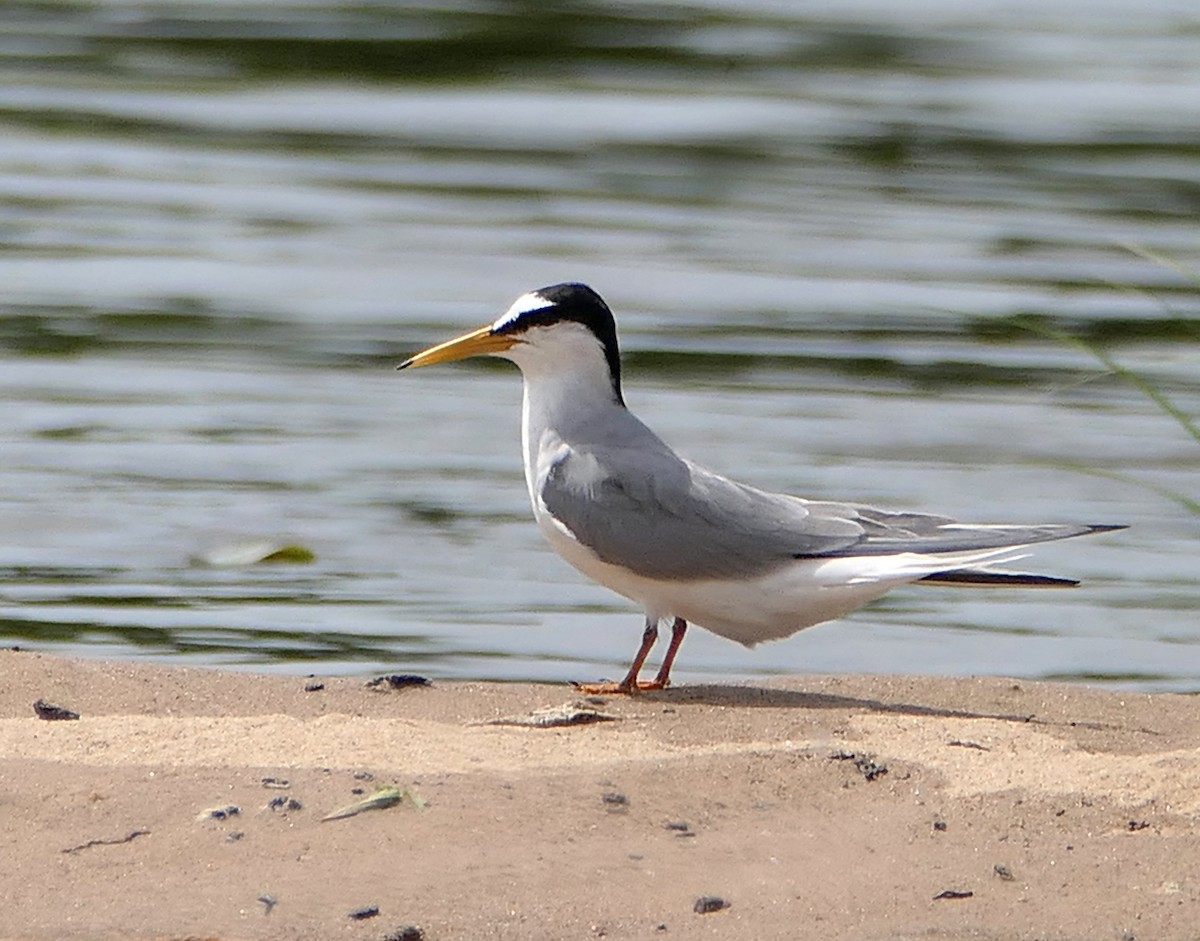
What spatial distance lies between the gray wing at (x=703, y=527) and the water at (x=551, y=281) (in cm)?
58

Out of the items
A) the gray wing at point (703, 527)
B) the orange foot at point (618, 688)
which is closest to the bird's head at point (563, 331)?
the gray wing at point (703, 527)

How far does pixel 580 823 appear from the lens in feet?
14.8

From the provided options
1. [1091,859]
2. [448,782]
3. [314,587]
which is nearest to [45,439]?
[314,587]

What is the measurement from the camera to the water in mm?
7203

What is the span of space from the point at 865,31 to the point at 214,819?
14.3m

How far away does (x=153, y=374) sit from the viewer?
9.86 m

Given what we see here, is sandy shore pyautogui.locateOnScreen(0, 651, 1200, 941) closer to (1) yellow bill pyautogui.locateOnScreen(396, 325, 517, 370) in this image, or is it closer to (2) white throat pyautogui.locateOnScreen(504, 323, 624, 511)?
(2) white throat pyautogui.locateOnScreen(504, 323, 624, 511)

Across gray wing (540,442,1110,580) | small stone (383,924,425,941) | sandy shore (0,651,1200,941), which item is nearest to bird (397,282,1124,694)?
gray wing (540,442,1110,580)

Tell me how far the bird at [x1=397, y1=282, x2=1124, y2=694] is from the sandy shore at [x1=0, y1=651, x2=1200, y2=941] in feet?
1.38

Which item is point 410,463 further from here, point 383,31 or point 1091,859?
point 383,31

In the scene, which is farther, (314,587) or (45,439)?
(45,439)

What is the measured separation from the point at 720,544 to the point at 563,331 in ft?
2.43

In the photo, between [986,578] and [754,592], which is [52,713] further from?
[986,578]

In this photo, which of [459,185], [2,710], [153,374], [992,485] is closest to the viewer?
[2,710]
